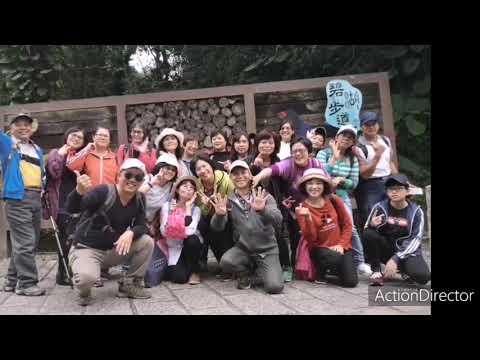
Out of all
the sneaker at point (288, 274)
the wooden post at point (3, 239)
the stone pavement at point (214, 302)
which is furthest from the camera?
the wooden post at point (3, 239)

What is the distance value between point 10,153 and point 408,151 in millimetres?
6256

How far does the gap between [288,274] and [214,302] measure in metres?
1.09

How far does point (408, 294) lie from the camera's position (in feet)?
12.3

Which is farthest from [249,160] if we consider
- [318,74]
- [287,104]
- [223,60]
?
[223,60]

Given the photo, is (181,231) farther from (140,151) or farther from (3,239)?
(3,239)

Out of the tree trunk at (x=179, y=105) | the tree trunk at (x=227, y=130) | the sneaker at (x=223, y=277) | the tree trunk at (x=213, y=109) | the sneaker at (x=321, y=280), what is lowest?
the sneaker at (x=223, y=277)

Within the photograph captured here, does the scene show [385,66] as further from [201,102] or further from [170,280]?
[170,280]

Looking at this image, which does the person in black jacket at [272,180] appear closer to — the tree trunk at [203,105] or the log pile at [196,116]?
the log pile at [196,116]

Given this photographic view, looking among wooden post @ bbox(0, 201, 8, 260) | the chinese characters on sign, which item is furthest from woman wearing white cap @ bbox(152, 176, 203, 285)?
wooden post @ bbox(0, 201, 8, 260)

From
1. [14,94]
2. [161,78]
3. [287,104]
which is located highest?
[161,78]

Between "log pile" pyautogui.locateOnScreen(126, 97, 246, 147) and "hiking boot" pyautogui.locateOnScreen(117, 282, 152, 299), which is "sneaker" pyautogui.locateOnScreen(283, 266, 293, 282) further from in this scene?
"log pile" pyautogui.locateOnScreen(126, 97, 246, 147)

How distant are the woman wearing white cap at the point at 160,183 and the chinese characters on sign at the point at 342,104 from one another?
3001 mm

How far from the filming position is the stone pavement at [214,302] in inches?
134

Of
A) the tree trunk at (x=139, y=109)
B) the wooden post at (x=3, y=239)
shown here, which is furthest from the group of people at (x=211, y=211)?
the wooden post at (x=3, y=239)
